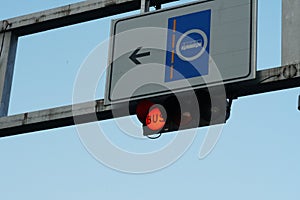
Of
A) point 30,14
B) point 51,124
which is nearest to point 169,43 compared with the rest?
point 51,124

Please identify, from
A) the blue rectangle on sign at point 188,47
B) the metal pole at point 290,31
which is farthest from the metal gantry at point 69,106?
the blue rectangle on sign at point 188,47

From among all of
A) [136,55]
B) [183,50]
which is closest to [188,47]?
[183,50]

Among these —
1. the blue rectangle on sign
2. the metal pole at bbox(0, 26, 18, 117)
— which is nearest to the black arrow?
the blue rectangle on sign

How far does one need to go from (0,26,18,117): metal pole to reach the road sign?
1.20 metres

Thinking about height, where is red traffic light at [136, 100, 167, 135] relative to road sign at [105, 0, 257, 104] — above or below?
below

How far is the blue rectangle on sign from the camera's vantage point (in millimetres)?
6207

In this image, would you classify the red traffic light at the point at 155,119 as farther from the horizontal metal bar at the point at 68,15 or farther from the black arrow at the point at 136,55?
the horizontal metal bar at the point at 68,15

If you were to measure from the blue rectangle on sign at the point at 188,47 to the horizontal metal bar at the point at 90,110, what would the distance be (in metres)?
0.29

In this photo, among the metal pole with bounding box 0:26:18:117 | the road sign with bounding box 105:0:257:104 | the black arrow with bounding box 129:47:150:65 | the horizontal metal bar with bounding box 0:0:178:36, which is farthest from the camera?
the metal pole with bounding box 0:26:18:117

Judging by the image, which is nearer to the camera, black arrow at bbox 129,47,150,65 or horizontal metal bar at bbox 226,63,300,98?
horizontal metal bar at bbox 226,63,300,98

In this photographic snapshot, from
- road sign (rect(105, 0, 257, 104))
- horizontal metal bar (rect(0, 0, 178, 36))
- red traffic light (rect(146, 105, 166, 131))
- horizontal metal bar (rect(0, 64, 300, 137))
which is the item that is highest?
horizontal metal bar (rect(0, 0, 178, 36))

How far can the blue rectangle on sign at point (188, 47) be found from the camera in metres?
6.21

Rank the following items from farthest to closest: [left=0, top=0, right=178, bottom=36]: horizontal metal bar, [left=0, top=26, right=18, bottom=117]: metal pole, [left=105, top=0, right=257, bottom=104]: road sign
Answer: [left=0, top=26, right=18, bottom=117]: metal pole → [left=0, top=0, right=178, bottom=36]: horizontal metal bar → [left=105, top=0, right=257, bottom=104]: road sign

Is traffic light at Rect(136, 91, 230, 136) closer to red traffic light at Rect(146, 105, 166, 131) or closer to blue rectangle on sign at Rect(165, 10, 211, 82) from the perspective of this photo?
red traffic light at Rect(146, 105, 166, 131)
